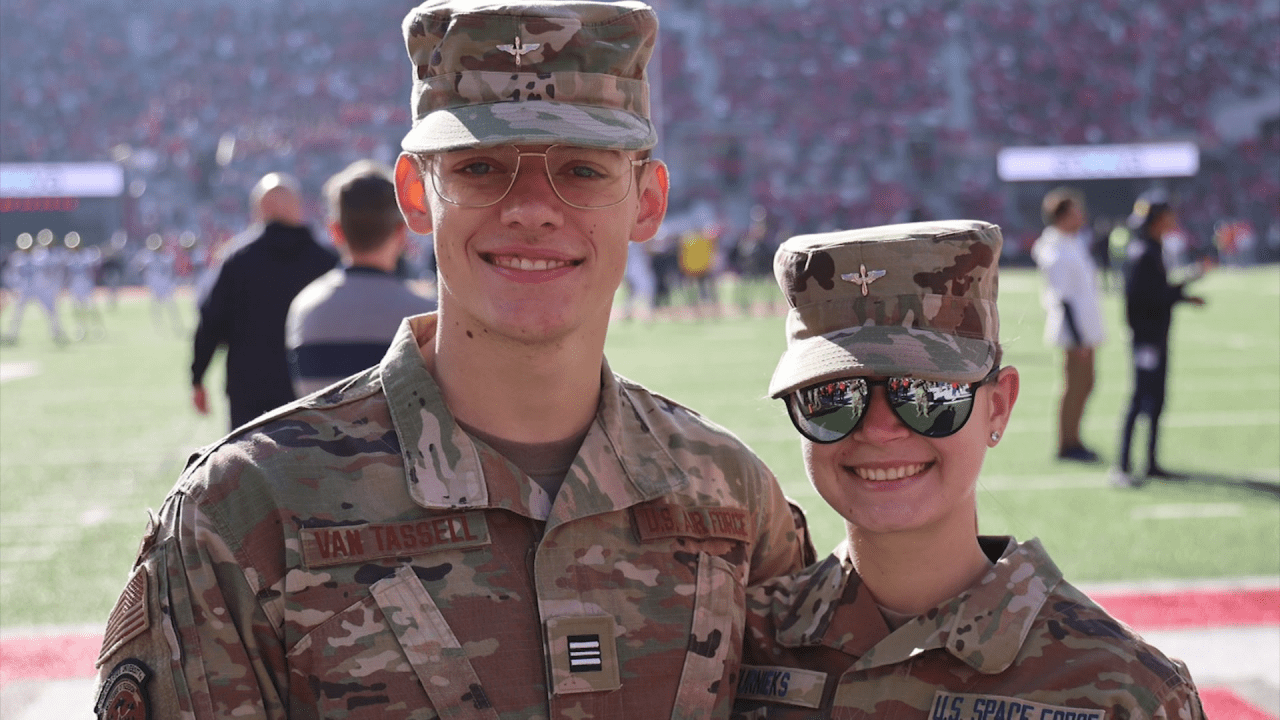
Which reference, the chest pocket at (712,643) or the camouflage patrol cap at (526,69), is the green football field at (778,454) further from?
the camouflage patrol cap at (526,69)

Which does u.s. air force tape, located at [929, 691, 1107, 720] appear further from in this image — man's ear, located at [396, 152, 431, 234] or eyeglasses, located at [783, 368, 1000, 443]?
man's ear, located at [396, 152, 431, 234]

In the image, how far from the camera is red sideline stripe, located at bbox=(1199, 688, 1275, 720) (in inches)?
162

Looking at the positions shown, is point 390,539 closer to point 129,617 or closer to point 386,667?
point 386,667

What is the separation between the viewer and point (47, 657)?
500 cm

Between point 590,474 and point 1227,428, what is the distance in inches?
360

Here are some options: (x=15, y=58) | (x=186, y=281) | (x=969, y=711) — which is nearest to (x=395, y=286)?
(x=969, y=711)

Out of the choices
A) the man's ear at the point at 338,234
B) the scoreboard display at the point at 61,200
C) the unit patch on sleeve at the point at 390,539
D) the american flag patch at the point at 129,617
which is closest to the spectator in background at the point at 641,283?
the man's ear at the point at 338,234

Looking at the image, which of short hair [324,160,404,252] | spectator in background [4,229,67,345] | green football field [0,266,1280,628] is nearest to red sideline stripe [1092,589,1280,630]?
green football field [0,266,1280,628]

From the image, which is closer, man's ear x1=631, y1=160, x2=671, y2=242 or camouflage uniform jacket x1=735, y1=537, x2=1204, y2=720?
camouflage uniform jacket x1=735, y1=537, x2=1204, y2=720

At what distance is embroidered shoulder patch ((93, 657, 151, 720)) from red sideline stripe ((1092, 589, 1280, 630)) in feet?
13.6

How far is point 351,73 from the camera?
45.2 m

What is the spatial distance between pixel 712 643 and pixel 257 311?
369 cm

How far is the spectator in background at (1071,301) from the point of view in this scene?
8336mm

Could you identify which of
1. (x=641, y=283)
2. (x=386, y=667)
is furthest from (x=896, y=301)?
(x=641, y=283)
